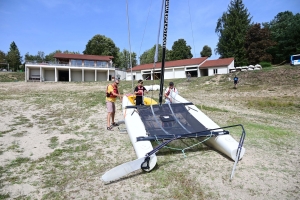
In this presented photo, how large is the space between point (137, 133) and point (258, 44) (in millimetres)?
42886

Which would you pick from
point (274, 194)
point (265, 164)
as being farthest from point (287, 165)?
point (274, 194)

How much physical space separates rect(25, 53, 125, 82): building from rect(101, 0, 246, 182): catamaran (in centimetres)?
3366

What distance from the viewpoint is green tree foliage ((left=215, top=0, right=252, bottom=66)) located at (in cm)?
4181

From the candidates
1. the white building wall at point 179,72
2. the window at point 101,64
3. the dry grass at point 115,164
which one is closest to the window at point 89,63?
the window at point 101,64

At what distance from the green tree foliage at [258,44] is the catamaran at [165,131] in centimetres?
3931

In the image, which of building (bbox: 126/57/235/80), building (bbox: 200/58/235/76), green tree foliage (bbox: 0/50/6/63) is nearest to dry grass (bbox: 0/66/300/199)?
building (bbox: 126/57/235/80)

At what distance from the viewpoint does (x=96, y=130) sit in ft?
21.7

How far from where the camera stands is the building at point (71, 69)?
35.5m

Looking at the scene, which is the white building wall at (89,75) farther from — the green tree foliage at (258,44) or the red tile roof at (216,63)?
the green tree foliage at (258,44)

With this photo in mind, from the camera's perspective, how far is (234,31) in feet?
143

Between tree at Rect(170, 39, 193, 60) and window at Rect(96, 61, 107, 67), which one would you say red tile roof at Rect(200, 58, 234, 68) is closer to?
tree at Rect(170, 39, 193, 60)

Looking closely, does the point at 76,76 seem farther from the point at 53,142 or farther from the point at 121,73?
the point at 53,142

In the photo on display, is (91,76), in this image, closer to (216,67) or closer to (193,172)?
(216,67)

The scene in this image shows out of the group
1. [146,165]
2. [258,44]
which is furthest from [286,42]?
[146,165]
